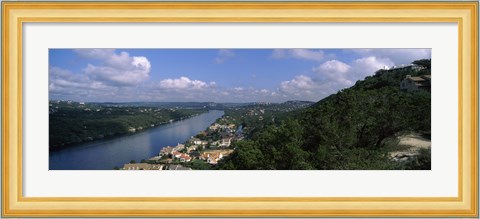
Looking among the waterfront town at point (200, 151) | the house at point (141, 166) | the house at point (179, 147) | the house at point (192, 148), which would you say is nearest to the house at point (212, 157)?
the waterfront town at point (200, 151)

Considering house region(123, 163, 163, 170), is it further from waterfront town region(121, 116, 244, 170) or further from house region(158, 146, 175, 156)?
house region(158, 146, 175, 156)

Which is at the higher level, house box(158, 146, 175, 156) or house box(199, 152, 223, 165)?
house box(158, 146, 175, 156)

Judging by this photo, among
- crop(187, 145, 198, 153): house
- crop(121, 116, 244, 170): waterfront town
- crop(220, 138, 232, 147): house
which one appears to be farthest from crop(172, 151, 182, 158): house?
crop(220, 138, 232, 147): house

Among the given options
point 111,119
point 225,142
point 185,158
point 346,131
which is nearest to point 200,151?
point 185,158

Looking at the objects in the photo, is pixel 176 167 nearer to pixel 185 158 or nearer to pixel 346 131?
pixel 185 158

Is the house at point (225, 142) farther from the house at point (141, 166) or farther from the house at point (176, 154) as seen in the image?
the house at point (141, 166)

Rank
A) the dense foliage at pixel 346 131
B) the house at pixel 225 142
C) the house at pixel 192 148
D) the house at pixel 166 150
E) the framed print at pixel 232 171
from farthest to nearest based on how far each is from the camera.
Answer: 1. the house at pixel 225 142
2. the dense foliage at pixel 346 131
3. the house at pixel 192 148
4. the house at pixel 166 150
5. the framed print at pixel 232 171

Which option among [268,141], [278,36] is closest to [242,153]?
[268,141]
